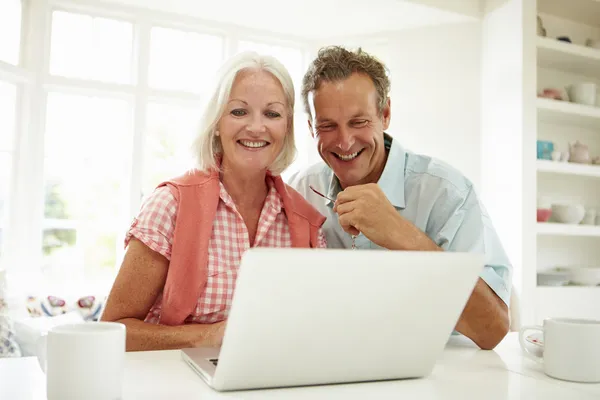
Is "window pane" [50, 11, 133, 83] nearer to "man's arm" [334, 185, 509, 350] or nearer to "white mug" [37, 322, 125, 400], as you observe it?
"man's arm" [334, 185, 509, 350]

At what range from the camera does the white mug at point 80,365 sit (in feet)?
2.14

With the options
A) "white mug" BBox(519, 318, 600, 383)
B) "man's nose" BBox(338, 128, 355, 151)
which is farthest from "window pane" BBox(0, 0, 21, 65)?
"white mug" BBox(519, 318, 600, 383)

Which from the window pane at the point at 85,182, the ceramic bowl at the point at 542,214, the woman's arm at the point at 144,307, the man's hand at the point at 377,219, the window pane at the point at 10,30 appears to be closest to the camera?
the woman's arm at the point at 144,307

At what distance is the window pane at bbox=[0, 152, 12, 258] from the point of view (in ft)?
11.2

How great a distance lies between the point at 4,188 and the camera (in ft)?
11.3

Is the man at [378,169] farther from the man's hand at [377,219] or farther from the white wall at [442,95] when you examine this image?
the white wall at [442,95]

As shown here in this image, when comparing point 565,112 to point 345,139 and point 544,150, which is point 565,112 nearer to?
point 544,150

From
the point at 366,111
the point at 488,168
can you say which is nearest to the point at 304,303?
the point at 366,111

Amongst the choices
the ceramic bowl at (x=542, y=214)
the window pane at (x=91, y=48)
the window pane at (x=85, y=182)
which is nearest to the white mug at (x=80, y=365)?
the window pane at (x=85, y=182)

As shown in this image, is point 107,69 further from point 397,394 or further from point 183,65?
point 397,394

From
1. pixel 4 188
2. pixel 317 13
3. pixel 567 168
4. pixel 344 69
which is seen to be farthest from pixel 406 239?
pixel 4 188

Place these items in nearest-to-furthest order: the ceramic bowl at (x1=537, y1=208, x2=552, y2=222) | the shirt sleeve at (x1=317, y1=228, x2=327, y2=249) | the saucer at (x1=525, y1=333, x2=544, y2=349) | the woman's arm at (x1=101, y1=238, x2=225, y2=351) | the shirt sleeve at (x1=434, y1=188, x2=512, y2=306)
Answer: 1. the saucer at (x1=525, y1=333, x2=544, y2=349)
2. the woman's arm at (x1=101, y1=238, x2=225, y2=351)
3. the shirt sleeve at (x1=434, y1=188, x2=512, y2=306)
4. the shirt sleeve at (x1=317, y1=228, x2=327, y2=249)
5. the ceramic bowl at (x1=537, y1=208, x2=552, y2=222)

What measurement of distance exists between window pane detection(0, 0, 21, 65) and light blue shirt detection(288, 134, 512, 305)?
8.85 ft

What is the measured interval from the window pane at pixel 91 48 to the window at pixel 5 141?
0.33m
